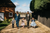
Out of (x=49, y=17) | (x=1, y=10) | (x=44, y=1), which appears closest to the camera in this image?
(x=44, y=1)

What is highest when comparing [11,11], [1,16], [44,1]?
[44,1]

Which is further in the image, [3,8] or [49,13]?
[3,8]

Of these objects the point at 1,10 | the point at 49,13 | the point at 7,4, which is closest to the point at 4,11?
the point at 1,10

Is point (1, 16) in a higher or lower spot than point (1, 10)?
lower

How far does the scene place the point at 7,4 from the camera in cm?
1788

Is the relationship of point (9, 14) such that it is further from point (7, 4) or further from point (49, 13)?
point (49, 13)

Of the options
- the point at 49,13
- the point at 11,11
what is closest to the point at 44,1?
the point at 49,13

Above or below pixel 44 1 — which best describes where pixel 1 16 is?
below

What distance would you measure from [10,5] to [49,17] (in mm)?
11873

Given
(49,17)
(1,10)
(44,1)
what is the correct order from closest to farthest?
(44,1)
(49,17)
(1,10)

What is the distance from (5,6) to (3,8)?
0.72m

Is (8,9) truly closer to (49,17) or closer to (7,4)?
(7,4)

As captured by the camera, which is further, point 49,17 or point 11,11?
point 11,11

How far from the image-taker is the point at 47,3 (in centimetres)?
775
